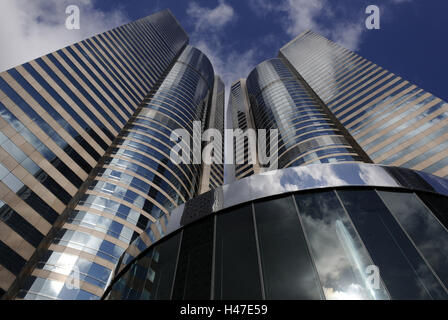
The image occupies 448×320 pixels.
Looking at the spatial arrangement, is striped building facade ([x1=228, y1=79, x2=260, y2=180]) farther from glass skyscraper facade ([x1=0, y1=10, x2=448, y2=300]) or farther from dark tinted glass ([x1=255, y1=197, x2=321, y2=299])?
dark tinted glass ([x1=255, y1=197, x2=321, y2=299])

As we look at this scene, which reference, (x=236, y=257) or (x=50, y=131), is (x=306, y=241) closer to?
(x=236, y=257)

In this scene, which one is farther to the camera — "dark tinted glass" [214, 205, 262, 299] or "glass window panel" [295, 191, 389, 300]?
"dark tinted glass" [214, 205, 262, 299]

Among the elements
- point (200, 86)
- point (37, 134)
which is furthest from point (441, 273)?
point (200, 86)

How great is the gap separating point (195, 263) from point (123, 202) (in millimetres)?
32886

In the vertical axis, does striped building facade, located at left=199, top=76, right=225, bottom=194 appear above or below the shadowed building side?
above

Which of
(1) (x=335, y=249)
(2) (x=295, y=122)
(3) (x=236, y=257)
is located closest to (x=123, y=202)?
(3) (x=236, y=257)

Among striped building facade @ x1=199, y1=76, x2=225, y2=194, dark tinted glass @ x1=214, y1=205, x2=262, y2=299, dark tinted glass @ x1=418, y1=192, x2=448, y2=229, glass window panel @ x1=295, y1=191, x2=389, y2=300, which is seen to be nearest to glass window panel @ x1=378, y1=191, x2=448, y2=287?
dark tinted glass @ x1=418, y1=192, x2=448, y2=229

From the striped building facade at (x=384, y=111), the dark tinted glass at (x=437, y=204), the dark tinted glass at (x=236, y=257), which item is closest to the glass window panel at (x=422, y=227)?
the dark tinted glass at (x=437, y=204)

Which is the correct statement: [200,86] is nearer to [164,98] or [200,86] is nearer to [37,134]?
[164,98]

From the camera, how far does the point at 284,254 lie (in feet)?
24.6

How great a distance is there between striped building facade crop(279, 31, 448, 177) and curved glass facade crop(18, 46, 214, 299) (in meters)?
37.1

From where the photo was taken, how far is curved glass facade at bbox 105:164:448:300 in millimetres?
6754

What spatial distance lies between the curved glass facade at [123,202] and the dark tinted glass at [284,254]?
458 cm
